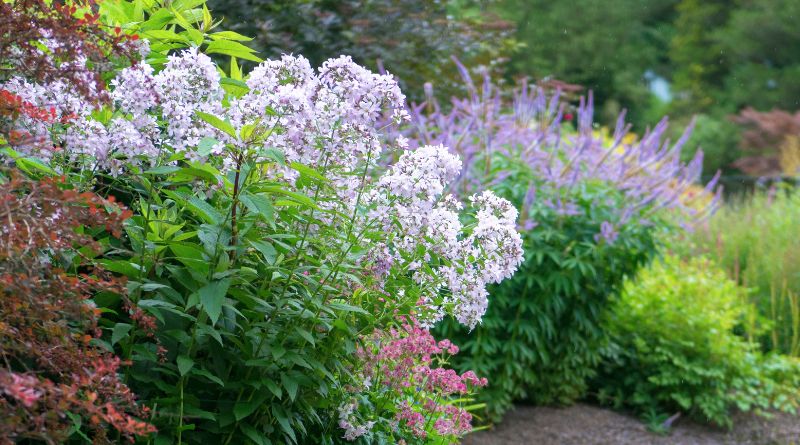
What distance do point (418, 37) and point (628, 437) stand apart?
11.1 feet

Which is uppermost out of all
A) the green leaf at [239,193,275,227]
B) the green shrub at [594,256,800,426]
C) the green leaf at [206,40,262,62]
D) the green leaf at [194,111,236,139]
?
the green leaf at [206,40,262,62]

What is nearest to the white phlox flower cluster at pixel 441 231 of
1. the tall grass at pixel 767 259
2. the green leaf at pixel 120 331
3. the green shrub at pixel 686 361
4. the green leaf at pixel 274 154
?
the green leaf at pixel 274 154

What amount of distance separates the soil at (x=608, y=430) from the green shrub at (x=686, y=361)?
Answer: 115 millimetres

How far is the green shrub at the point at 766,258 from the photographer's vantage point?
7.20 meters

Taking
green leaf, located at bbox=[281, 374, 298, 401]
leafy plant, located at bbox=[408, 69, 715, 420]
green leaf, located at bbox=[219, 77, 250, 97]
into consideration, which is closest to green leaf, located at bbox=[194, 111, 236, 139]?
green leaf, located at bbox=[219, 77, 250, 97]

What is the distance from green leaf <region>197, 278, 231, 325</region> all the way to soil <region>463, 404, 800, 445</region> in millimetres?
3308

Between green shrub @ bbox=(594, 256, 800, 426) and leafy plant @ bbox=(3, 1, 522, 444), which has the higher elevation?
leafy plant @ bbox=(3, 1, 522, 444)

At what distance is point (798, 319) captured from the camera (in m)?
7.04

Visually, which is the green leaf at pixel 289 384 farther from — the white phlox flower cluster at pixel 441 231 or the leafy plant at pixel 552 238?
the leafy plant at pixel 552 238

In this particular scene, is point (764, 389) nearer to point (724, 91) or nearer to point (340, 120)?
point (340, 120)

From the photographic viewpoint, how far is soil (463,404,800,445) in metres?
5.40

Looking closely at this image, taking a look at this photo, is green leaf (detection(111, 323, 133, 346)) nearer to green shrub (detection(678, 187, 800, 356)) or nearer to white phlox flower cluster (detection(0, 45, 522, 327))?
white phlox flower cluster (detection(0, 45, 522, 327))

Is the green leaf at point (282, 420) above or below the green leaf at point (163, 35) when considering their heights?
below

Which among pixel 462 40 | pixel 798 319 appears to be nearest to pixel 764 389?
pixel 798 319
